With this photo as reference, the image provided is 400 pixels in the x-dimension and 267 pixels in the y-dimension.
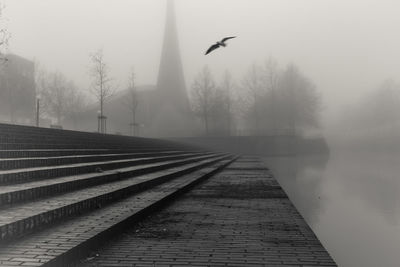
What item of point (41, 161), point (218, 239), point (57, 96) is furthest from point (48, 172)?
point (57, 96)

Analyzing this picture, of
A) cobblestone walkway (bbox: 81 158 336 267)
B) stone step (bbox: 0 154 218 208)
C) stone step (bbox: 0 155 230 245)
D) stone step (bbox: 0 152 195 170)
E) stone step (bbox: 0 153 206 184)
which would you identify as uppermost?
stone step (bbox: 0 152 195 170)

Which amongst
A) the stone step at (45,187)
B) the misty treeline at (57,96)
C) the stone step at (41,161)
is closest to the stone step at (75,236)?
the stone step at (45,187)

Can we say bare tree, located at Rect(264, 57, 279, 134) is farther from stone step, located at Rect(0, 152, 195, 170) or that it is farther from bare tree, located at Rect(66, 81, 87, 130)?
stone step, located at Rect(0, 152, 195, 170)

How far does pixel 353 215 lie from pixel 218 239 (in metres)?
9.02

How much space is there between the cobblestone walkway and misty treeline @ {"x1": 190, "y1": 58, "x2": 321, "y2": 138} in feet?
161

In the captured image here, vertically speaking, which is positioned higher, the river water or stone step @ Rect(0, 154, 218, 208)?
stone step @ Rect(0, 154, 218, 208)

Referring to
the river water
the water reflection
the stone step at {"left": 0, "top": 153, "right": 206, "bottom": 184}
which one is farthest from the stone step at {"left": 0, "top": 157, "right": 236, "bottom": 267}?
the water reflection

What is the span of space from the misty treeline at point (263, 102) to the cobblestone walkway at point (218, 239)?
161ft

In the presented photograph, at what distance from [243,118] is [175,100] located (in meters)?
22.9

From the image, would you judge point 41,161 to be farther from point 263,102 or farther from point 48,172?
point 263,102

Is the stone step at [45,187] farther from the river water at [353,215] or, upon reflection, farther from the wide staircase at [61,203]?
the river water at [353,215]

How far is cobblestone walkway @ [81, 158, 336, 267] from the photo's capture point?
4812mm

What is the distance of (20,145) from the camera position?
1120cm

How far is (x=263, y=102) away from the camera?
57906 millimetres
